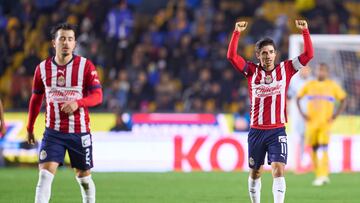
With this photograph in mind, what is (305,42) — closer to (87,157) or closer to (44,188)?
(87,157)

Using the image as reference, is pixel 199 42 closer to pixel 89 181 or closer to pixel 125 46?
pixel 125 46

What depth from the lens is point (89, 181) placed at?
8977 millimetres

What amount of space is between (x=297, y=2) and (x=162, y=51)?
4110 millimetres

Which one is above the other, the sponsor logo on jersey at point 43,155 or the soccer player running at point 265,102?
the soccer player running at point 265,102

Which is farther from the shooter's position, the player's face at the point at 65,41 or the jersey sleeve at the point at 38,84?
the jersey sleeve at the point at 38,84

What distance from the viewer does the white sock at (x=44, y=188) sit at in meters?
8.54

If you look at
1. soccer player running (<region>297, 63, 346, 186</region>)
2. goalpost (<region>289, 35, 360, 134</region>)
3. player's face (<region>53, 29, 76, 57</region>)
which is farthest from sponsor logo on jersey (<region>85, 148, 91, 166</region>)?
goalpost (<region>289, 35, 360, 134</region>)

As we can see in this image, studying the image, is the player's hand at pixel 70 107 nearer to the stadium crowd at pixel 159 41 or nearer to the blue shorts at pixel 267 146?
the blue shorts at pixel 267 146

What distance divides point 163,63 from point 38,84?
1198 cm

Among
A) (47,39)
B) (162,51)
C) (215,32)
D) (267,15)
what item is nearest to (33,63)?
(47,39)

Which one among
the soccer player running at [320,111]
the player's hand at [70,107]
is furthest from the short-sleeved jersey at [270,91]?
the soccer player running at [320,111]

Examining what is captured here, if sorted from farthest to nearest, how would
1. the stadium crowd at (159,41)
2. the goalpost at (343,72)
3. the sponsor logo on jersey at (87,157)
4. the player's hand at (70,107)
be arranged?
the stadium crowd at (159,41) < the goalpost at (343,72) < the sponsor logo on jersey at (87,157) < the player's hand at (70,107)

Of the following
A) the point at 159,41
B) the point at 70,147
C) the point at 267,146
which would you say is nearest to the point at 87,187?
the point at 70,147

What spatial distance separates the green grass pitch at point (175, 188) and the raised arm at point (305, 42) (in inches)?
102
